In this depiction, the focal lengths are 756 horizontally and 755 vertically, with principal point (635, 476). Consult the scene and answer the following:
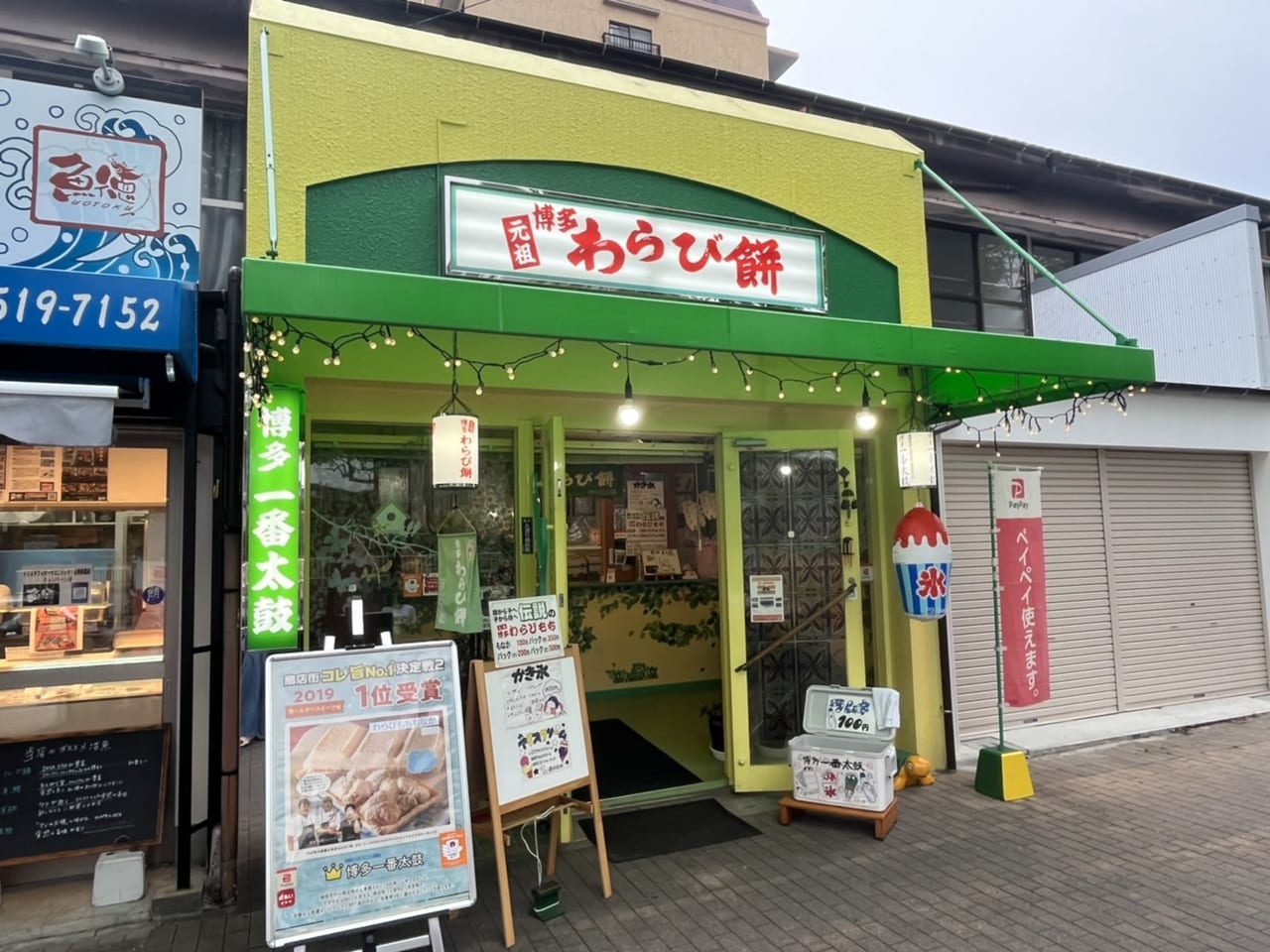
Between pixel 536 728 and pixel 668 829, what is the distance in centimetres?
155

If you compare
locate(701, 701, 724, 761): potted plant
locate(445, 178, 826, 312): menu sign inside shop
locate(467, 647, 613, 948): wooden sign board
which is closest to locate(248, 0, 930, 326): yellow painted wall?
locate(445, 178, 826, 312): menu sign inside shop

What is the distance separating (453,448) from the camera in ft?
13.8

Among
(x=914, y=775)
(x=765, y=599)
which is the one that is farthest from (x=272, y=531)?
(x=914, y=775)

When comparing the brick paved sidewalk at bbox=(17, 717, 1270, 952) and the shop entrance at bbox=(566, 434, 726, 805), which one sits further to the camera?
the shop entrance at bbox=(566, 434, 726, 805)

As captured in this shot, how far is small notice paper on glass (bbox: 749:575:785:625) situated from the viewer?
19.4 feet

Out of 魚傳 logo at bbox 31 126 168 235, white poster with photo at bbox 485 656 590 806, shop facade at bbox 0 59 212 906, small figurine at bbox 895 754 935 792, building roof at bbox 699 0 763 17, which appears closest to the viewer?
white poster with photo at bbox 485 656 590 806

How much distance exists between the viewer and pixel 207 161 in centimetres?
610

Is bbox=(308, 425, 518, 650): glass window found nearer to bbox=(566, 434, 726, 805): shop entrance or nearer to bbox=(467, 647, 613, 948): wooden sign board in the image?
bbox=(467, 647, 613, 948): wooden sign board

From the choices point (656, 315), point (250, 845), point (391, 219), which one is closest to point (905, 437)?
point (656, 315)

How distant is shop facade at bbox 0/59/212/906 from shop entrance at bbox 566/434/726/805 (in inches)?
164

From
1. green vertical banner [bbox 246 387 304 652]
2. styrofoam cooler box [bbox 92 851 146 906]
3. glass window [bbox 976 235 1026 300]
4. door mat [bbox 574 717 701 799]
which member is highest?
glass window [bbox 976 235 1026 300]

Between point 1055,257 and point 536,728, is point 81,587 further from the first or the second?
point 1055,257

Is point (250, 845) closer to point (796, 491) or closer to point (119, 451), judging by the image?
point (119, 451)

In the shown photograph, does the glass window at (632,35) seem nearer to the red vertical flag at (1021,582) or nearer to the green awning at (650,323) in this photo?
the green awning at (650,323)
